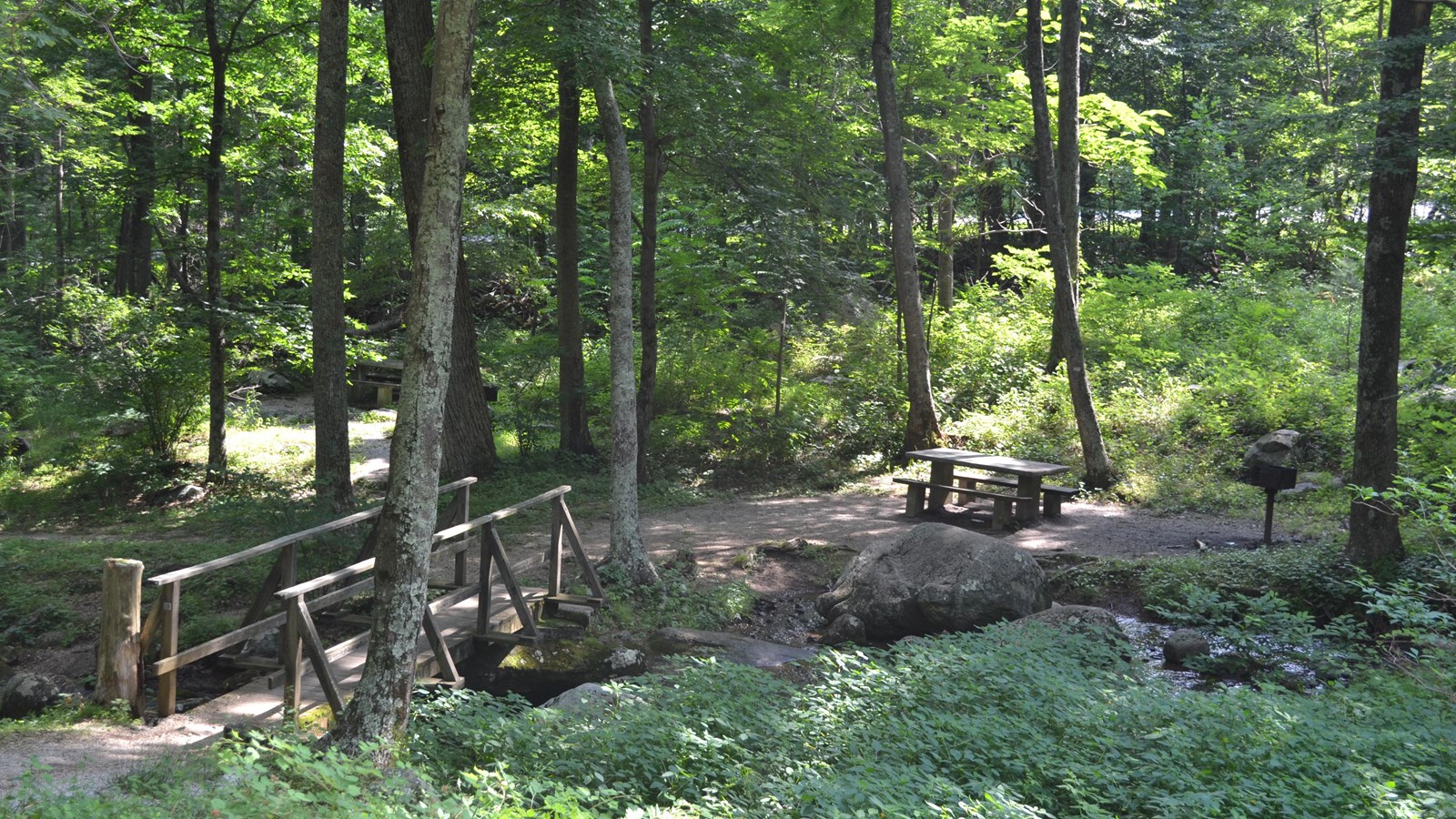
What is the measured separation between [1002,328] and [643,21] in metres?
10.8

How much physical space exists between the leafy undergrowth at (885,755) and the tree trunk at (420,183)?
6900 mm

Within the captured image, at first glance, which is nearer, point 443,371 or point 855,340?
point 443,371

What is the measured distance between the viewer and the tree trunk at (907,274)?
Answer: 634 inches

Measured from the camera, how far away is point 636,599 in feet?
32.9

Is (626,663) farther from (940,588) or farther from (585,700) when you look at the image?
(940,588)

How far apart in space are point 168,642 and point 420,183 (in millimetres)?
7209

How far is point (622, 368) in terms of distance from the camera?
33.1 ft

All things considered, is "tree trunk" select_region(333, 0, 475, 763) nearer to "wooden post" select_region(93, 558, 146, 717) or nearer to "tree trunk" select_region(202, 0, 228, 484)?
"wooden post" select_region(93, 558, 146, 717)

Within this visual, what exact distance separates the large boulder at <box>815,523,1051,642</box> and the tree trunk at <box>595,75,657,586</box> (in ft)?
7.49

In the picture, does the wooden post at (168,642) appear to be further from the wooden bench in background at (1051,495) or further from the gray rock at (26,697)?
the wooden bench in background at (1051,495)

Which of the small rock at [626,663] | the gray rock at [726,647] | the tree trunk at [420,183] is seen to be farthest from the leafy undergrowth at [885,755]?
the tree trunk at [420,183]

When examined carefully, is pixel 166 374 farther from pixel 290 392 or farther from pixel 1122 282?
pixel 1122 282

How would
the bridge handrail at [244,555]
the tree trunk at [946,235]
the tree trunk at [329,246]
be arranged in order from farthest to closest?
1. the tree trunk at [946,235]
2. the tree trunk at [329,246]
3. the bridge handrail at [244,555]

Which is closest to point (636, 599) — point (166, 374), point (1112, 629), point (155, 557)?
point (1112, 629)
